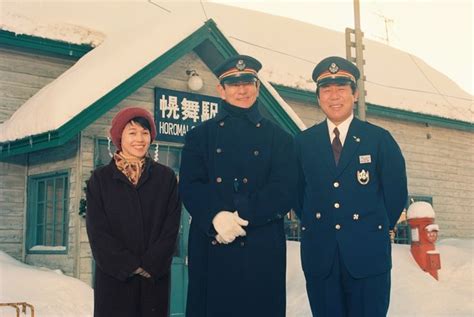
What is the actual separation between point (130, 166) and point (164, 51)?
4.54 m

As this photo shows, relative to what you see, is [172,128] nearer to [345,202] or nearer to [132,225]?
[132,225]

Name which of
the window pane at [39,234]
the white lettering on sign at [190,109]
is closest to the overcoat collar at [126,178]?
the white lettering on sign at [190,109]

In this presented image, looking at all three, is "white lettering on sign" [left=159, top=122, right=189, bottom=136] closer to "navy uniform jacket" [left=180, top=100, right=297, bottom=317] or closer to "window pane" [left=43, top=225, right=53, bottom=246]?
"window pane" [left=43, top=225, right=53, bottom=246]

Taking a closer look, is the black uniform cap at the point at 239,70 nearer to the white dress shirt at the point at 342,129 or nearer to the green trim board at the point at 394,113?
the white dress shirt at the point at 342,129

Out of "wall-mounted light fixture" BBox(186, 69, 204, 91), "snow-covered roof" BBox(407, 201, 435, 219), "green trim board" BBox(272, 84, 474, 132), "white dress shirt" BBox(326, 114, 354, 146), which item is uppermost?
"green trim board" BBox(272, 84, 474, 132)

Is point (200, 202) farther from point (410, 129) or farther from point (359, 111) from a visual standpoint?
point (410, 129)

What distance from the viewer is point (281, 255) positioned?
3.36 m

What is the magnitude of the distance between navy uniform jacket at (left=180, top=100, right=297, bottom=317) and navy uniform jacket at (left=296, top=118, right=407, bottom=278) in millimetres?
225

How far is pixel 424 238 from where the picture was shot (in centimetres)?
944

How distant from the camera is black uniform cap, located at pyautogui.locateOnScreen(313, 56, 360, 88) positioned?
3.64 metres

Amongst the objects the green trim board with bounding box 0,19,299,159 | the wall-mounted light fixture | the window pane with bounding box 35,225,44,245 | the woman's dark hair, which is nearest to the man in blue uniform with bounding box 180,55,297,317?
the woman's dark hair

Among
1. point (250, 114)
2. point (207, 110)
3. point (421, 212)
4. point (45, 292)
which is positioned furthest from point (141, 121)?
point (421, 212)

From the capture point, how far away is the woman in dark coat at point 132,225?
3.59m

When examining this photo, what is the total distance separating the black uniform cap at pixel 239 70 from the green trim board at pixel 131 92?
164 inches
